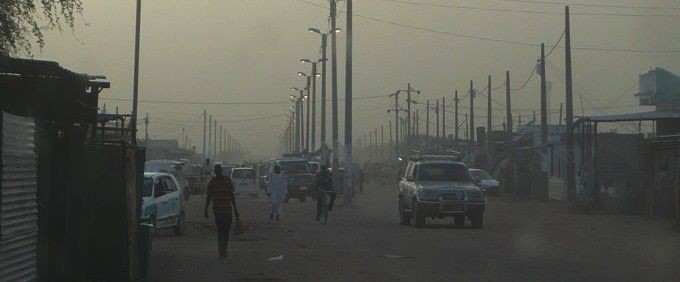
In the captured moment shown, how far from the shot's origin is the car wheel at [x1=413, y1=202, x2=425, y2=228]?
29.6 metres

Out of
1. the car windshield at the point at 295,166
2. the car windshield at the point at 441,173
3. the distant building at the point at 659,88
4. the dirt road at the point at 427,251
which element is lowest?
the dirt road at the point at 427,251

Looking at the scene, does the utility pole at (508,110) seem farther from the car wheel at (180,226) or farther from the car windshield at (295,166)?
the car wheel at (180,226)

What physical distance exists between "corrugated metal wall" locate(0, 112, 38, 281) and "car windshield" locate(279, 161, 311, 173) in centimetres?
4220

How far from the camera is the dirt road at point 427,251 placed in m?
17.0

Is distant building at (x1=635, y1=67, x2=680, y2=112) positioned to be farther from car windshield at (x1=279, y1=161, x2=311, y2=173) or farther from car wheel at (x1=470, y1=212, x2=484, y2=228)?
car wheel at (x1=470, y1=212, x2=484, y2=228)

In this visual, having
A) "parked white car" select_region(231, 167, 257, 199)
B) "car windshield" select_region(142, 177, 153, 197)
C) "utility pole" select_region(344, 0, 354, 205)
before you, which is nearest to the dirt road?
"car windshield" select_region(142, 177, 153, 197)

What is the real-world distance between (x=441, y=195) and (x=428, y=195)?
0.35m

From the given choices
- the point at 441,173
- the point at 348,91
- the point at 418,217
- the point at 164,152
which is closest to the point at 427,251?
the point at 418,217

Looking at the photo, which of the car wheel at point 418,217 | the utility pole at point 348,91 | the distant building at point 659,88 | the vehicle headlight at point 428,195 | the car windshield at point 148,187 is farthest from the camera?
the distant building at point 659,88

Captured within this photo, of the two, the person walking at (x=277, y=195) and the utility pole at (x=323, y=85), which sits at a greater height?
the utility pole at (x=323, y=85)

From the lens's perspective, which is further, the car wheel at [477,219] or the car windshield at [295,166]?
the car windshield at [295,166]

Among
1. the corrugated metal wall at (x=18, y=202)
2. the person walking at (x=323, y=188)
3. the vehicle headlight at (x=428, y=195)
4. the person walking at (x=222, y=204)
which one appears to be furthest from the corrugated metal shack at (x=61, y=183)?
the person walking at (x=323, y=188)

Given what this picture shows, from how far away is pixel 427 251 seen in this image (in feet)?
70.3

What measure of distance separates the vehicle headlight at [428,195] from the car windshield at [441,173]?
1.33 meters
